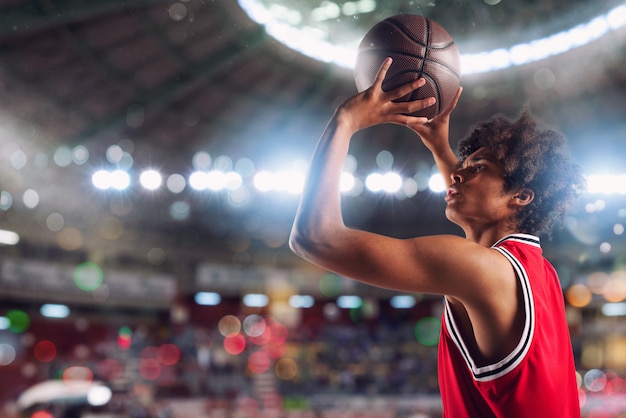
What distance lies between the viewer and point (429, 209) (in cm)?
2097

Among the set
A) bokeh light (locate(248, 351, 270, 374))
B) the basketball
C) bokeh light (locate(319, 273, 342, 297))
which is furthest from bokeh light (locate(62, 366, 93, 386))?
the basketball

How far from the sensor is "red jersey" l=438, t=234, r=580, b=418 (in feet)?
5.50

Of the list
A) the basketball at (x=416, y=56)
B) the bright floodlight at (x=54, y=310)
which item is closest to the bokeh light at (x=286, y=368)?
the bright floodlight at (x=54, y=310)

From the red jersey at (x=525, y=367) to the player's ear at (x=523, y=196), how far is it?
4.8 inches

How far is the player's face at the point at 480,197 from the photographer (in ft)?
6.54

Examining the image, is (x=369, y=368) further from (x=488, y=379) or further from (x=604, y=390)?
(x=488, y=379)

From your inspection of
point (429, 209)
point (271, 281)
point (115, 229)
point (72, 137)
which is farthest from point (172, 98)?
point (429, 209)

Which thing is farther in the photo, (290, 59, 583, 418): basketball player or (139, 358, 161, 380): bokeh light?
(139, 358, 161, 380): bokeh light

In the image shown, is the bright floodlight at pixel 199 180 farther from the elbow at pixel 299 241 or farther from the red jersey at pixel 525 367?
the elbow at pixel 299 241

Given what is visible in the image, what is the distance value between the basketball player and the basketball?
388 millimetres

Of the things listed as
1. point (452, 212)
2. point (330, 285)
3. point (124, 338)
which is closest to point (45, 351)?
point (124, 338)

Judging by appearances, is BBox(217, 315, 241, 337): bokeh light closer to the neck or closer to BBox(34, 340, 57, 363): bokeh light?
BBox(34, 340, 57, 363): bokeh light

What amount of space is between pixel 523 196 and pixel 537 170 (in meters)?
0.10

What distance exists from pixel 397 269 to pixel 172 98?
1447 centimetres
